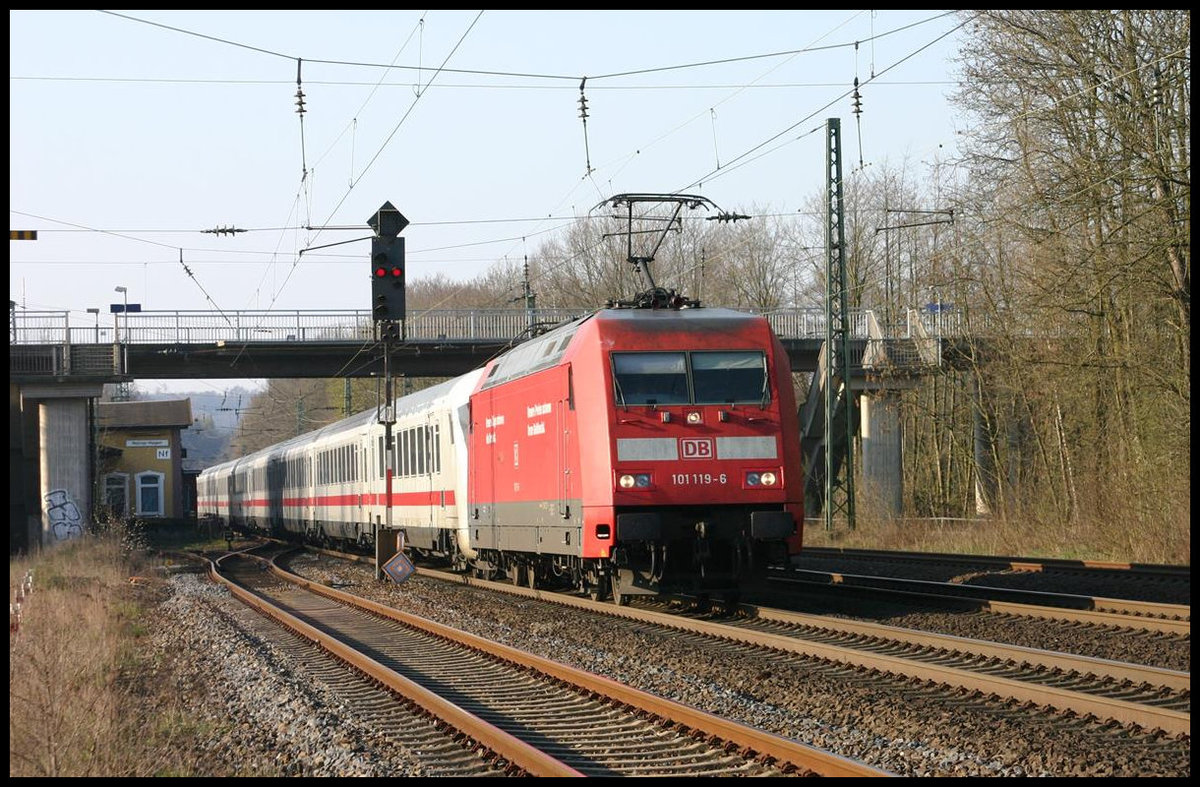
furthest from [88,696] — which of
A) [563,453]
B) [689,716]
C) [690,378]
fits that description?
[690,378]

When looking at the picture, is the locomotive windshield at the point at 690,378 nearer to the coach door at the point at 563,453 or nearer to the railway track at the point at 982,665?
the coach door at the point at 563,453

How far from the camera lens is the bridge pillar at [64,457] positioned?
1462 inches

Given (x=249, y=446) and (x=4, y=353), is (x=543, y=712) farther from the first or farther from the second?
(x=249, y=446)

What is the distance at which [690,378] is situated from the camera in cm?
1495

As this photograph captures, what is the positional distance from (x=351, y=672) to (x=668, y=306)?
19.9 ft

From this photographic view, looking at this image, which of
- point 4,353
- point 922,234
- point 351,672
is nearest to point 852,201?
point 922,234

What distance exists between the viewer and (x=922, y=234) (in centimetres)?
4822

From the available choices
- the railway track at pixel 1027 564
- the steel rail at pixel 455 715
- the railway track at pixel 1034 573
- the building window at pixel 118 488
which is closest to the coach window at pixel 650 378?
the railway track at pixel 1034 573

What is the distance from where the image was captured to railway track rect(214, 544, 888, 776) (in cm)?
775

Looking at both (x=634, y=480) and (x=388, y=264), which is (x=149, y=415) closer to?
(x=388, y=264)

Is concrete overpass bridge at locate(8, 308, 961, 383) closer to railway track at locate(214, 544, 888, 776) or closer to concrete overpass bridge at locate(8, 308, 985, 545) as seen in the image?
concrete overpass bridge at locate(8, 308, 985, 545)

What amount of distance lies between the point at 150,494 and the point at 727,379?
65945 millimetres

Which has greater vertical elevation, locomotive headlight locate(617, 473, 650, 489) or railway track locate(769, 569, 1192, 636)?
locomotive headlight locate(617, 473, 650, 489)

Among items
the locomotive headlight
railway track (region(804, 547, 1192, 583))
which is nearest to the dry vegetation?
the locomotive headlight
